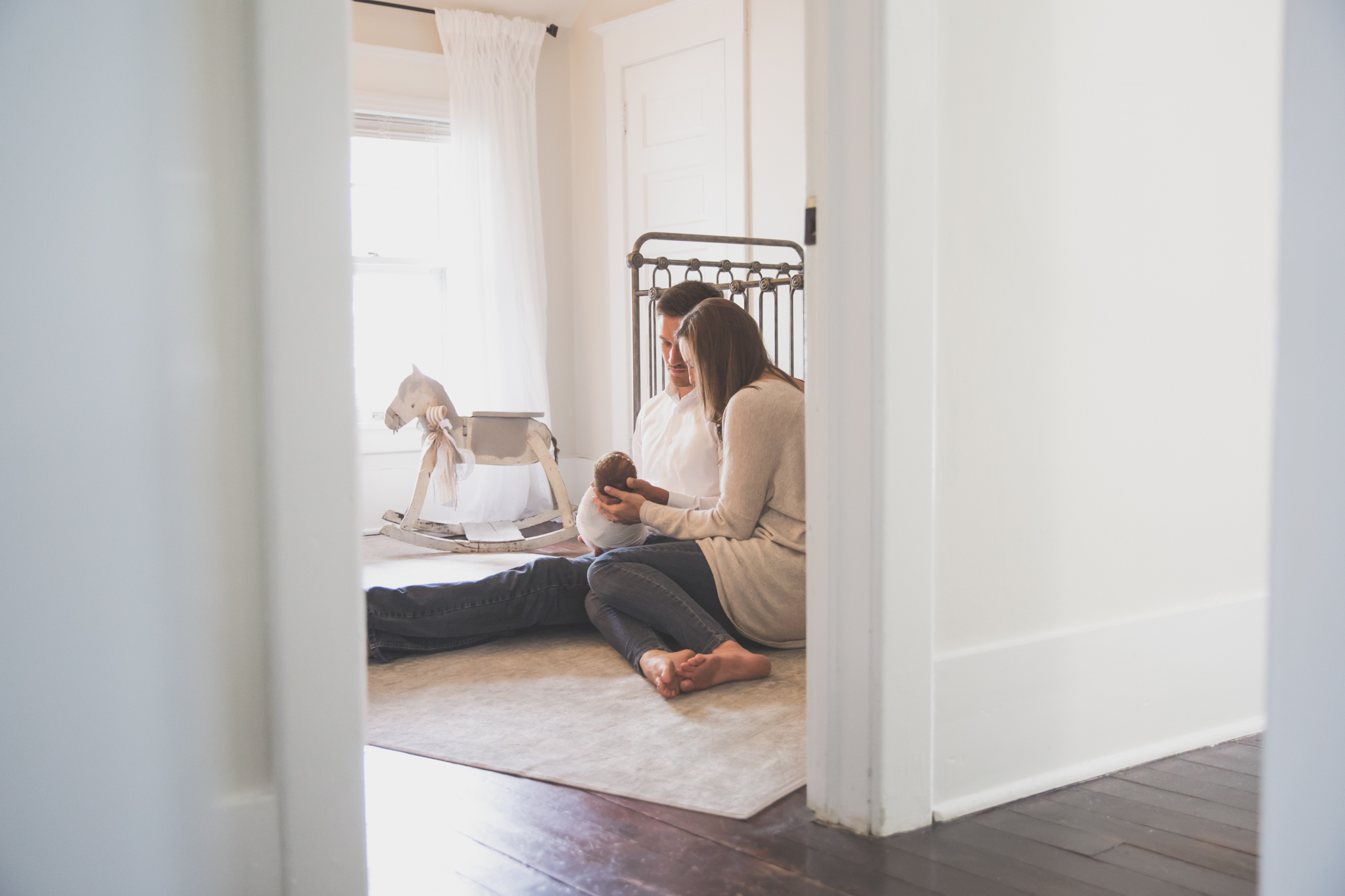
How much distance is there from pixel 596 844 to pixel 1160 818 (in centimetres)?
79

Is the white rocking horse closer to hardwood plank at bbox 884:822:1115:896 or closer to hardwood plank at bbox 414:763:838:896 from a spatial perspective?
hardwood plank at bbox 414:763:838:896

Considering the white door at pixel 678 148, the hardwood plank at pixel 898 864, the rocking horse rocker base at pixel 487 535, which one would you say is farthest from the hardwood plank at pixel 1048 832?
the white door at pixel 678 148

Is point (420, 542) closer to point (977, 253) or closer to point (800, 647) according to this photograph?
point (800, 647)

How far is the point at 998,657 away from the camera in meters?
1.36

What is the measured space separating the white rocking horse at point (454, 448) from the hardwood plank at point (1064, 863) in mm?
2696

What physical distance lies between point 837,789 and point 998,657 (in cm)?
31

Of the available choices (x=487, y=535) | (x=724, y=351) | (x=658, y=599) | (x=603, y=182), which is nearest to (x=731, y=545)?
(x=658, y=599)

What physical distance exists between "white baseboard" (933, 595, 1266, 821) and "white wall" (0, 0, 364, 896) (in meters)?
0.85

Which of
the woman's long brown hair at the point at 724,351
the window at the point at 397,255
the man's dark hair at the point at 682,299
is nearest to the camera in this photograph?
the woman's long brown hair at the point at 724,351

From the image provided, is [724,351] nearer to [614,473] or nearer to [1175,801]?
[614,473]

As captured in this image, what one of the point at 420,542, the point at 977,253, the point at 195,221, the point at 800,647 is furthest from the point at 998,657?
the point at 420,542

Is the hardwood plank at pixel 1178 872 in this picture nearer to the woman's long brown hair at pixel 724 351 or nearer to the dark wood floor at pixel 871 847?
the dark wood floor at pixel 871 847

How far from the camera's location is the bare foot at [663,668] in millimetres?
1835

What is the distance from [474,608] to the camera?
222 cm
